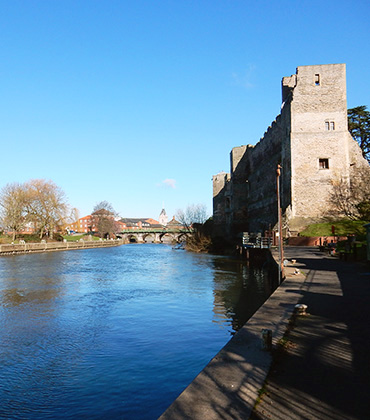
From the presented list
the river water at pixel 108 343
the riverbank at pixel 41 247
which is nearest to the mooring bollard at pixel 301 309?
the river water at pixel 108 343

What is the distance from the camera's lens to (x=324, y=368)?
16.7 ft

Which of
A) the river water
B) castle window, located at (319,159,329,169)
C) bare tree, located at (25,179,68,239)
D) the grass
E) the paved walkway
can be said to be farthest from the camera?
bare tree, located at (25,179,68,239)

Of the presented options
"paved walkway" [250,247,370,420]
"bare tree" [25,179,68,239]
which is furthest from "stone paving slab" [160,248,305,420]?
"bare tree" [25,179,68,239]

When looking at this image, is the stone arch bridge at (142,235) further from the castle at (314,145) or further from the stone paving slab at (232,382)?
the stone paving slab at (232,382)

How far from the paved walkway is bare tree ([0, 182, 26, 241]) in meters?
58.5

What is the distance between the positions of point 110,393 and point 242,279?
16.5 meters

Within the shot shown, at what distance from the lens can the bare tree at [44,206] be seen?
6544cm

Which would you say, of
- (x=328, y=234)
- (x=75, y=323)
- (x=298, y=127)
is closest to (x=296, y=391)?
(x=75, y=323)

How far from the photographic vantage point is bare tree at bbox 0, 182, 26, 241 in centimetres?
5953

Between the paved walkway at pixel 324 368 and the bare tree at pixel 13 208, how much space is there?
5848 centimetres

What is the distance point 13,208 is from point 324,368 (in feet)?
203

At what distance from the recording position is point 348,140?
115ft

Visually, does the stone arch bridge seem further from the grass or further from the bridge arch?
the grass

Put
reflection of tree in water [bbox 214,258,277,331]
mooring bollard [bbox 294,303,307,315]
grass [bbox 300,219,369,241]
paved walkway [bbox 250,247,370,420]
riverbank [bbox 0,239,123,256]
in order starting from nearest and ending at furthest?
paved walkway [bbox 250,247,370,420] < mooring bollard [bbox 294,303,307,315] < reflection of tree in water [bbox 214,258,277,331] < grass [bbox 300,219,369,241] < riverbank [bbox 0,239,123,256]
